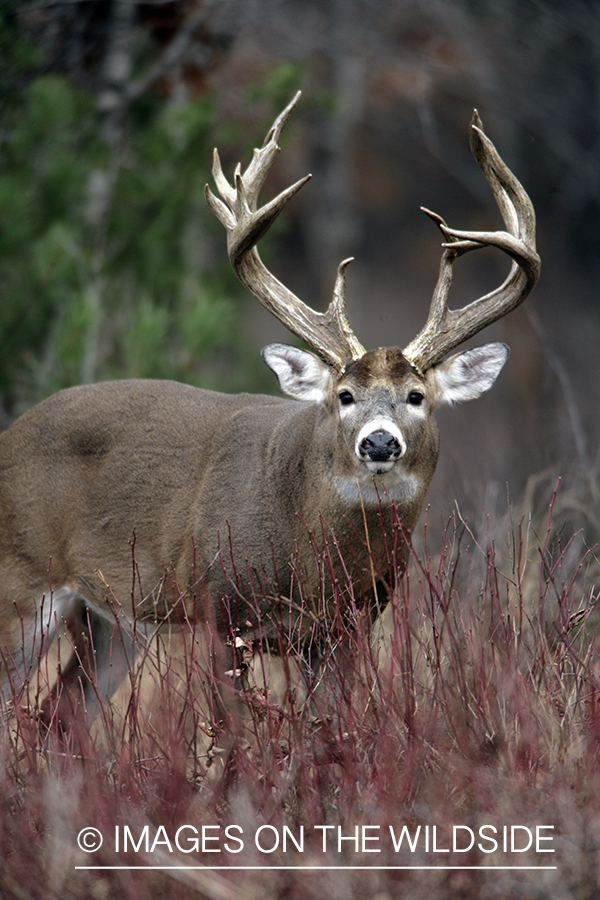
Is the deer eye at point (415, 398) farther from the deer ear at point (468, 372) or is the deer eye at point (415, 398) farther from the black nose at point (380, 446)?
the black nose at point (380, 446)

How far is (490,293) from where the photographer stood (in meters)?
4.51

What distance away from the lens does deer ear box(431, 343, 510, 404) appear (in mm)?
4598

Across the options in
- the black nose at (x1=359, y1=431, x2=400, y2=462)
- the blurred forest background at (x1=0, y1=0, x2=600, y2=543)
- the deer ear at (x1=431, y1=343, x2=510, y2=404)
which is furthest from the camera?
the blurred forest background at (x1=0, y1=0, x2=600, y2=543)

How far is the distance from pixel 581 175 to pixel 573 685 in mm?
8404

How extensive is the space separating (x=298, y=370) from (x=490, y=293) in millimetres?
915

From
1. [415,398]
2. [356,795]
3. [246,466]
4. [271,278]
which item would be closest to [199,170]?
[271,278]

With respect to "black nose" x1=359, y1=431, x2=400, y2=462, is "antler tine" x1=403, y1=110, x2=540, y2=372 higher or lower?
higher

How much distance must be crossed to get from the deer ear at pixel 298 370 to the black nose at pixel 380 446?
642 mm

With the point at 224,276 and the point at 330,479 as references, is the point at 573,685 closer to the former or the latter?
the point at 330,479

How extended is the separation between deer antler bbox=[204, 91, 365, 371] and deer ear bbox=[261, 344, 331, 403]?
0.19ft
